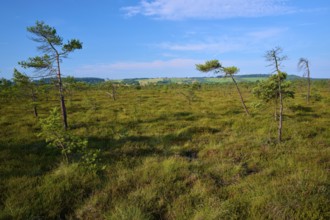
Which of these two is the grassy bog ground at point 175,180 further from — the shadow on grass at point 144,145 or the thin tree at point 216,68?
the thin tree at point 216,68

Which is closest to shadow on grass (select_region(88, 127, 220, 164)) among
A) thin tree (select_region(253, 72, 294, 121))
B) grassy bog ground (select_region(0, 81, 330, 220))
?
grassy bog ground (select_region(0, 81, 330, 220))

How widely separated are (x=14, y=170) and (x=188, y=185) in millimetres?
5216

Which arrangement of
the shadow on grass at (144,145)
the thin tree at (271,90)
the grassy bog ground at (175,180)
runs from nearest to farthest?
the grassy bog ground at (175,180), the shadow on grass at (144,145), the thin tree at (271,90)

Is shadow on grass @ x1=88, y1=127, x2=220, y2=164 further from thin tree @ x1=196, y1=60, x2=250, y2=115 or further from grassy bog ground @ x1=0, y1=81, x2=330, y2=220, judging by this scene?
thin tree @ x1=196, y1=60, x2=250, y2=115

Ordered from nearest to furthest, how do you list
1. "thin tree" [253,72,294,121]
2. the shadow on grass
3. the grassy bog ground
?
the grassy bog ground < the shadow on grass < "thin tree" [253,72,294,121]

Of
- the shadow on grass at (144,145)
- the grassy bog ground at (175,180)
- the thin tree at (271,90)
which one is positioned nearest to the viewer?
the grassy bog ground at (175,180)

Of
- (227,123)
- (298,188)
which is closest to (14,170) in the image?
(298,188)

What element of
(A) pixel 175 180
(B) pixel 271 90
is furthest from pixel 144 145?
(B) pixel 271 90

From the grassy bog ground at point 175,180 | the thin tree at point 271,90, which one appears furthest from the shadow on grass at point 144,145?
the thin tree at point 271,90

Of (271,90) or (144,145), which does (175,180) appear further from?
(271,90)

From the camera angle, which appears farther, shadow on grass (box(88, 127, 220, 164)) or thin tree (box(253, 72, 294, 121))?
thin tree (box(253, 72, 294, 121))

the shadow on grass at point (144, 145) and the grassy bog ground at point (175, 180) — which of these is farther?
the shadow on grass at point (144, 145)

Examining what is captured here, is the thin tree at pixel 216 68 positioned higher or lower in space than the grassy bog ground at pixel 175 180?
higher

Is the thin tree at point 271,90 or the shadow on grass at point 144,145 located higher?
the thin tree at point 271,90
